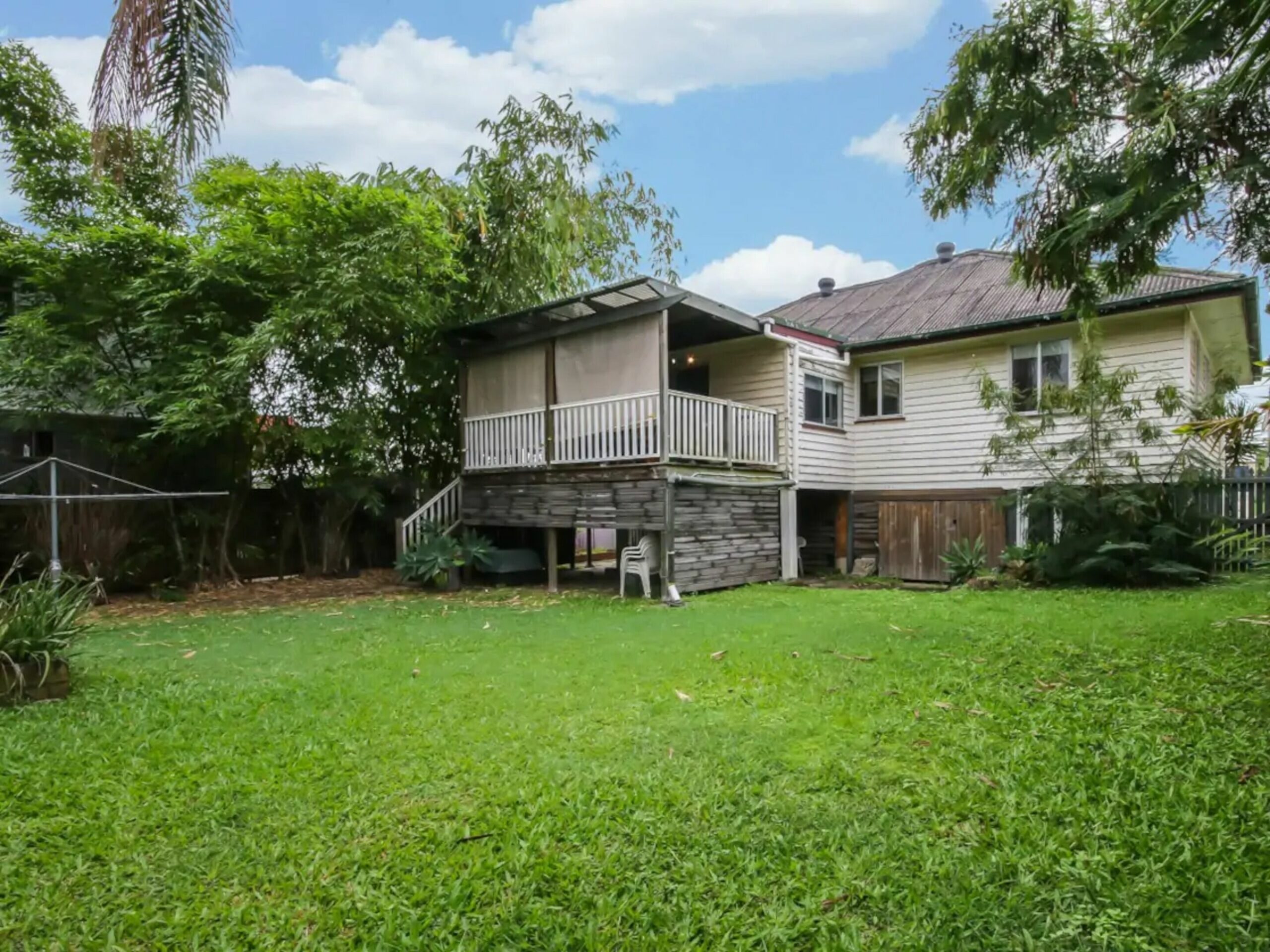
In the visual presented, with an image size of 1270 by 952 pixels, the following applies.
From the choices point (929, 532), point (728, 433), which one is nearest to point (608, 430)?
point (728, 433)

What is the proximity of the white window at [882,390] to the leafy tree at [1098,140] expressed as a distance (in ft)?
18.2

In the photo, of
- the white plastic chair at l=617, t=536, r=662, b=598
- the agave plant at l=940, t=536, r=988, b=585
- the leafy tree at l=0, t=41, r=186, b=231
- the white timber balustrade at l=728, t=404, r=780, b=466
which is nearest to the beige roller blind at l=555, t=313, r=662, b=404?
the white timber balustrade at l=728, t=404, r=780, b=466

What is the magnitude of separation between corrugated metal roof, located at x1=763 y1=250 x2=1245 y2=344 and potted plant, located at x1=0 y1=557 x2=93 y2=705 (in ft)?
30.8

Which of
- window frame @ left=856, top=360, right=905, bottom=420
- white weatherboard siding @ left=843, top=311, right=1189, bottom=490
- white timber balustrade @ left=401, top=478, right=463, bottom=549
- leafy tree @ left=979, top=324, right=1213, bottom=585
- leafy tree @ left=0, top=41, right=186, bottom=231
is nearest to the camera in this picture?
leafy tree @ left=979, top=324, right=1213, bottom=585

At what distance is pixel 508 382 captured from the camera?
11.7 m

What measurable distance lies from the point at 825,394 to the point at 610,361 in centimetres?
439

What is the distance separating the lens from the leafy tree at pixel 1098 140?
538 cm

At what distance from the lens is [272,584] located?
11711 mm

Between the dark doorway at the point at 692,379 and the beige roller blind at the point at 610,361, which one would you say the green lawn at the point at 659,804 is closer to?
the beige roller blind at the point at 610,361

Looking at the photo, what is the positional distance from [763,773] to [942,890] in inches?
38.1

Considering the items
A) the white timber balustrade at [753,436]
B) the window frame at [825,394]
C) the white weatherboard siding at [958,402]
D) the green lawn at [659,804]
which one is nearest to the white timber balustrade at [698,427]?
the white timber balustrade at [753,436]

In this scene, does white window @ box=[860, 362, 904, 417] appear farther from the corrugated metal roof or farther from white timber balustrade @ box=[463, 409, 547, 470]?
white timber balustrade @ box=[463, 409, 547, 470]

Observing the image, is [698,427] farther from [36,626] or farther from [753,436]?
[36,626]

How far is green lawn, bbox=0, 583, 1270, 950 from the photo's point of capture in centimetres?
221
